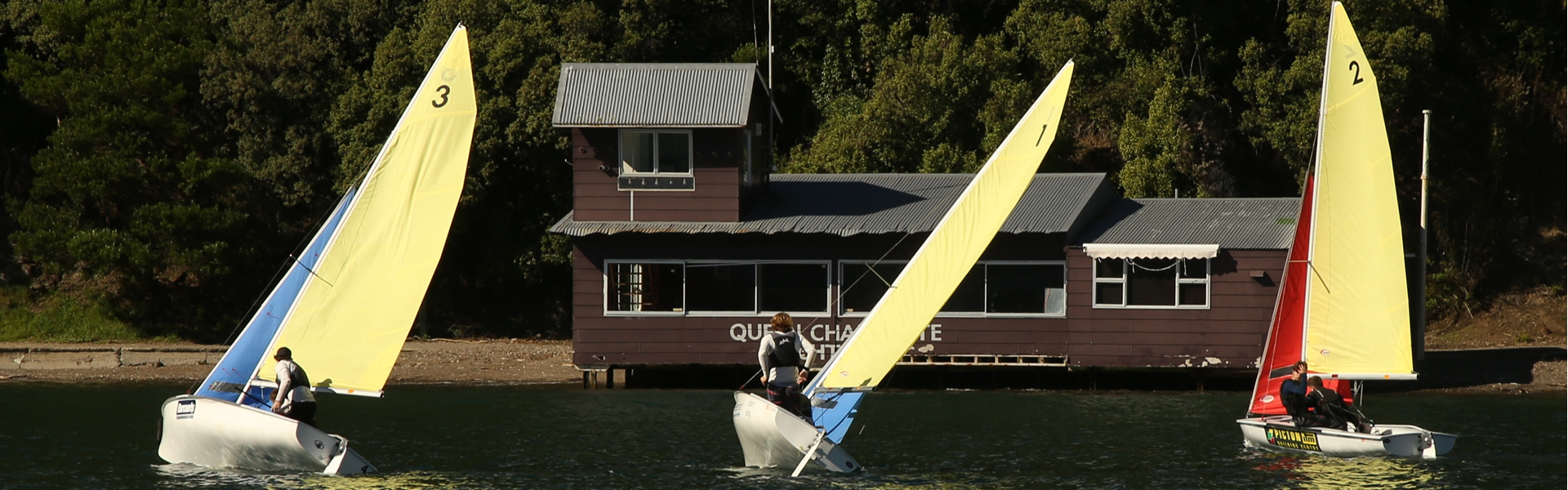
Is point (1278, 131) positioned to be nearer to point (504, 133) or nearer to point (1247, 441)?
point (1247, 441)

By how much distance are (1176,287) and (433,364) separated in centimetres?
1536

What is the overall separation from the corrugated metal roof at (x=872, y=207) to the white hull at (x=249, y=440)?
10185mm

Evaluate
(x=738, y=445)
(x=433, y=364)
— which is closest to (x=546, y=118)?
(x=433, y=364)

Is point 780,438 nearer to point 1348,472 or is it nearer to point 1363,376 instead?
point 1348,472

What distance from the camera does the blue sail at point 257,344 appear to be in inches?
764

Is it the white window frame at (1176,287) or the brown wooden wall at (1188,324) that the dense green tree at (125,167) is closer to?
the brown wooden wall at (1188,324)

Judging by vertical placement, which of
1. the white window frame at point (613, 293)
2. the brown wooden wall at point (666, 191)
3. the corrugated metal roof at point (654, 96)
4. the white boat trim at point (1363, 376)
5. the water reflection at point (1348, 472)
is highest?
the corrugated metal roof at point (654, 96)

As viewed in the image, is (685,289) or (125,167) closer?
(685,289)

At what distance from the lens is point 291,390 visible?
18656 mm

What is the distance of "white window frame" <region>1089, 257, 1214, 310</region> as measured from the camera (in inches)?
1097

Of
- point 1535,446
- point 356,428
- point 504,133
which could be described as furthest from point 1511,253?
point 356,428

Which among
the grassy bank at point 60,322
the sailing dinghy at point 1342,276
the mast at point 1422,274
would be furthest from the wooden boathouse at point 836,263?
the grassy bank at point 60,322

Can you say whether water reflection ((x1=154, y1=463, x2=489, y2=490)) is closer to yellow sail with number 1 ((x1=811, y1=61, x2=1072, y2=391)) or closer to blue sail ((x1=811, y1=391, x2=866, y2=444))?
blue sail ((x1=811, y1=391, x2=866, y2=444))

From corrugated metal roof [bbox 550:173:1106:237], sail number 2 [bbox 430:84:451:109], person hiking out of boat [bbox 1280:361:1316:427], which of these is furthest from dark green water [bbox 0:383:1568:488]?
sail number 2 [bbox 430:84:451:109]
